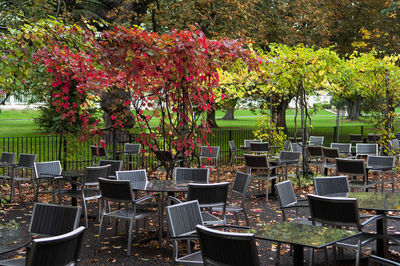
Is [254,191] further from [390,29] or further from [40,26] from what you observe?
[390,29]

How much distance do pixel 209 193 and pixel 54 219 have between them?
2178 mm

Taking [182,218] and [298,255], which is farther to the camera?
[182,218]

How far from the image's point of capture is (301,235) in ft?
14.1

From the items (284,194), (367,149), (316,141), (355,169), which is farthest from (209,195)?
(316,141)

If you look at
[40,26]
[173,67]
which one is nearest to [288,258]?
[173,67]

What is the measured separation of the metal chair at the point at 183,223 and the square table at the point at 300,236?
75 centimetres

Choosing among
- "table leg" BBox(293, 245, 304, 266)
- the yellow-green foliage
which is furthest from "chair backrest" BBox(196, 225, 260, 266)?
the yellow-green foliage

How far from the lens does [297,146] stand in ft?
47.8

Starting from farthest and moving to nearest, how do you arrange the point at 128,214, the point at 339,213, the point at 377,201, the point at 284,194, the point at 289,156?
1. the point at 289,156
2. the point at 128,214
3. the point at 284,194
4. the point at 377,201
5. the point at 339,213

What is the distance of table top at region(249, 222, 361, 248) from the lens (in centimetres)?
406

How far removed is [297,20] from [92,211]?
13.6m

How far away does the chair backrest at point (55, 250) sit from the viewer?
3.55 metres

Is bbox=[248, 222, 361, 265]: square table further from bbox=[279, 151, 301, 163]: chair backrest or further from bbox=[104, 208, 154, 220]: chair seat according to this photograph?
bbox=[279, 151, 301, 163]: chair backrest

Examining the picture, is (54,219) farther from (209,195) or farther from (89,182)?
(89,182)
